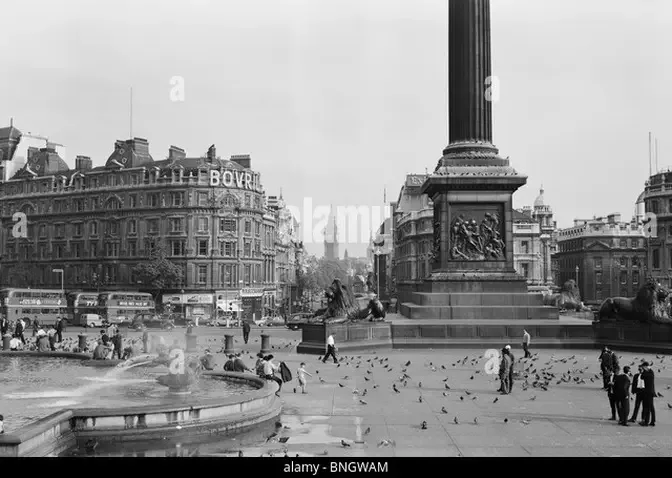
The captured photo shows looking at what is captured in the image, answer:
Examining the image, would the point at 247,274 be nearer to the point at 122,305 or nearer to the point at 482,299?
the point at 122,305

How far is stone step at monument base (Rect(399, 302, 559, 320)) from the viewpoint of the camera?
3098cm

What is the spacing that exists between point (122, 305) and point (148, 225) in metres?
26.2

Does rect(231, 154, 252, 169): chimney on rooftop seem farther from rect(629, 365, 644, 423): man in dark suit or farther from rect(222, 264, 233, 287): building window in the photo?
rect(629, 365, 644, 423): man in dark suit

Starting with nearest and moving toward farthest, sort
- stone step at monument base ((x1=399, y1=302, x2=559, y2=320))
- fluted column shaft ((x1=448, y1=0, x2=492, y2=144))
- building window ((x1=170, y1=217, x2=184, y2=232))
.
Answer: stone step at monument base ((x1=399, y1=302, x2=559, y2=320)), fluted column shaft ((x1=448, y1=0, x2=492, y2=144)), building window ((x1=170, y1=217, x2=184, y2=232))

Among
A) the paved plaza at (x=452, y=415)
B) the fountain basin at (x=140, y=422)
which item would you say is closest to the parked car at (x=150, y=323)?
the paved plaza at (x=452, y=415)

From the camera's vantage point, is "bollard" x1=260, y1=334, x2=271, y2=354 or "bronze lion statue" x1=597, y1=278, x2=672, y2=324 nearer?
"bollard" x1=260, y1=334, x2=271, y2=354

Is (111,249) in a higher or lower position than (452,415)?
higher

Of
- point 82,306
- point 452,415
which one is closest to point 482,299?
point 452,415

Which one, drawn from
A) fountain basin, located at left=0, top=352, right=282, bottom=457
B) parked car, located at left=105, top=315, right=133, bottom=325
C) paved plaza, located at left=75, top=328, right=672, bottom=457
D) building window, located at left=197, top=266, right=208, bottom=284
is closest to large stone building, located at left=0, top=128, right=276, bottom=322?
building window, located at left=197, top=266, right=208, bottom=284

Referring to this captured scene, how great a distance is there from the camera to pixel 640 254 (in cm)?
10700

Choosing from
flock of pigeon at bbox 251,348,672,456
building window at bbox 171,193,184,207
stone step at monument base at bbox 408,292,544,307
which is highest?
building window at bbox 171,193,184,207

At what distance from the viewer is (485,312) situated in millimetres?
31188

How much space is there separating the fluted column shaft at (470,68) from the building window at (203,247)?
54.9 meters

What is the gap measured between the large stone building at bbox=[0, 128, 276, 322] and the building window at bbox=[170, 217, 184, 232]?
0.37 ft
